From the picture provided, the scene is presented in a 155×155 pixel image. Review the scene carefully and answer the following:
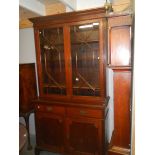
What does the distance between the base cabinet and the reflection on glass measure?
1.03 feet

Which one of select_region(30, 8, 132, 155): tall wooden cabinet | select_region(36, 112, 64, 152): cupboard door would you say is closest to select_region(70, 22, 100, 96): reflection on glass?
select_region(30, 8, 132, 155): tall wooden cabinet

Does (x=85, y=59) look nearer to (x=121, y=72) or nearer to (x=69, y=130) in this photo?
(x=121, y=72)

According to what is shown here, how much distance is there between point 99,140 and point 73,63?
1.15 metres

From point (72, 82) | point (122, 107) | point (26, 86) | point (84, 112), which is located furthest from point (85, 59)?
point (26, 86)

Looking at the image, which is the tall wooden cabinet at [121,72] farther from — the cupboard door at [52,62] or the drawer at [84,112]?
the cupboard door at [52,62]

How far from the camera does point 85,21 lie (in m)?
2.24

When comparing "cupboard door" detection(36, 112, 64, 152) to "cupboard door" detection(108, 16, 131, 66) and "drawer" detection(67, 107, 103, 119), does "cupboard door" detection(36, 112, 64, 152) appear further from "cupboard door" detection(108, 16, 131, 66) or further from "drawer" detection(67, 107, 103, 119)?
"cupboard door" detection(108, 16, 131, 66)

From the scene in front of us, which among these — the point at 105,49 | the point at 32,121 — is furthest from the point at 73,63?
the point at 32,121

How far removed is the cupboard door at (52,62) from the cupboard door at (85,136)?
0.53 m

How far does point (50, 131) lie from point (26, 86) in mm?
900

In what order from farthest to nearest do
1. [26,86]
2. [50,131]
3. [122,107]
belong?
[26,86]
[50,131]
[122,107]

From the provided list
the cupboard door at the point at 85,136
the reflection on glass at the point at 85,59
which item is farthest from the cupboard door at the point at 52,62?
the cupboard door at the point at 85,136

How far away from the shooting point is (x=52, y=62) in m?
2.64

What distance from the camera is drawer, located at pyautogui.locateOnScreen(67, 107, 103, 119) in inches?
87.0
